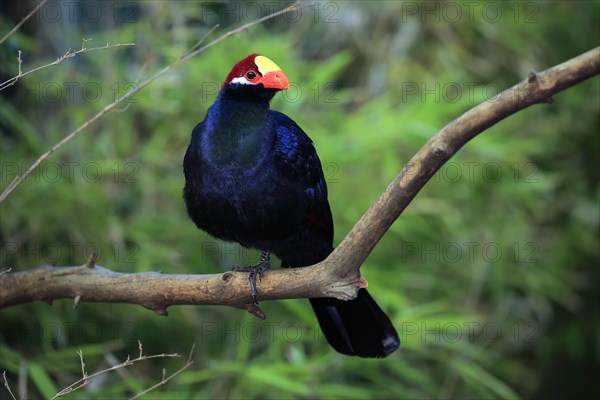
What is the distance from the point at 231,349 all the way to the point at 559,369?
2.35 metres

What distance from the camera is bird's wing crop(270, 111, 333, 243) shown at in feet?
7.51

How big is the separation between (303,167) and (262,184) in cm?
17

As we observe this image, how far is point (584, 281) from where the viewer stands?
471 cm

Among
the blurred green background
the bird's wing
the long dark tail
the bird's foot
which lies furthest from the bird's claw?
the blurred green background

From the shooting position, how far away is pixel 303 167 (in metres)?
2.33

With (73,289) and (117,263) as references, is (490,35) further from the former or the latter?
(73,289)

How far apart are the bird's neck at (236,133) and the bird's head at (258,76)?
0.05 m

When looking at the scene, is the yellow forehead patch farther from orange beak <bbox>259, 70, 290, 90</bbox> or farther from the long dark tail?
the long dark tail

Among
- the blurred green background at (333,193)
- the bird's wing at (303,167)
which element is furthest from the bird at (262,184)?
the blurred green background at (333,193)

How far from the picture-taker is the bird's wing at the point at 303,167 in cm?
229

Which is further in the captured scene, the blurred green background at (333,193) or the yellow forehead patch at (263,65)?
the blurred green background at (333,193)

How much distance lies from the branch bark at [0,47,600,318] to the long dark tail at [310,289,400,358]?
0.38m

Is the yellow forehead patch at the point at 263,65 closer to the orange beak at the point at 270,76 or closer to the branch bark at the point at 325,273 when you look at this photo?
the orange beak at the point at 270,76

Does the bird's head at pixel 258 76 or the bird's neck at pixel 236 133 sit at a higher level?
the bird's head at pixel 258 76
